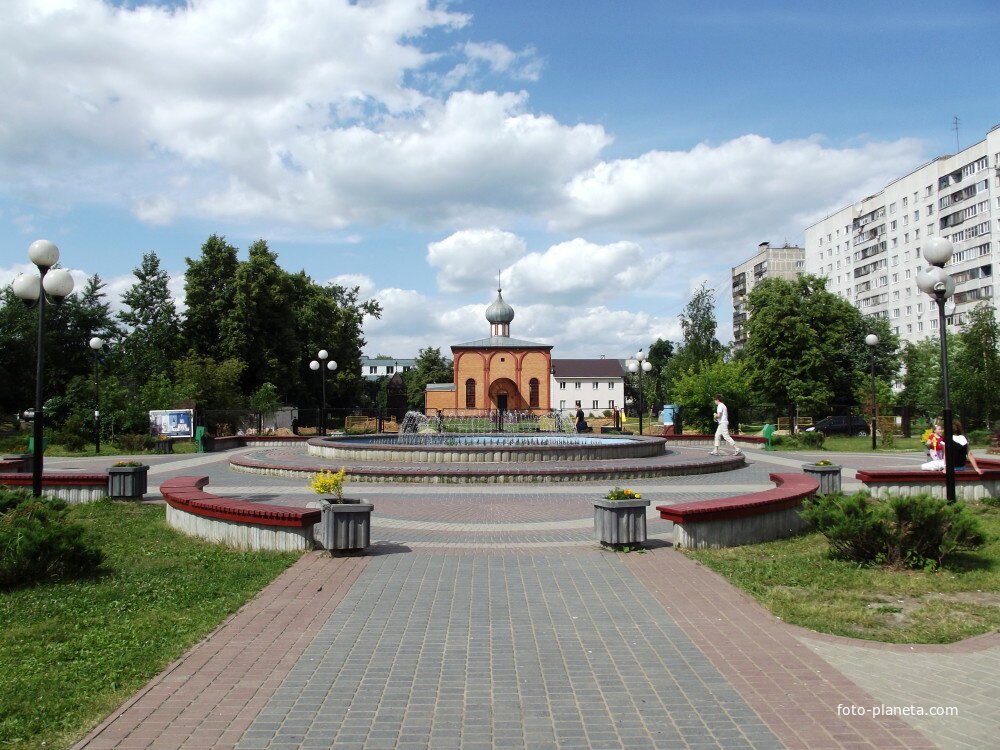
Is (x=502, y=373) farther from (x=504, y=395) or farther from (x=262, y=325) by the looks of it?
(x=262, y=325)

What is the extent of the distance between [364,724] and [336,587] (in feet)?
9.65

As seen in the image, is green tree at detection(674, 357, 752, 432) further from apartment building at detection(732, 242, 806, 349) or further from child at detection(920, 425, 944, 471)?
apartment building at detection(732, 242, 806, 349)

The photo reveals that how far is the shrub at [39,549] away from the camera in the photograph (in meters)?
6.63

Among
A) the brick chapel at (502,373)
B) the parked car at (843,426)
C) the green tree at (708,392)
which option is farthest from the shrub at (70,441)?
the parked car at (843,426)

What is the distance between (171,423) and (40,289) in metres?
19.3

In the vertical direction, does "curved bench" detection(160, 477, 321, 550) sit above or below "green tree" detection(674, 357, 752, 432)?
below

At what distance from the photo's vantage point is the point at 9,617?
227 inches

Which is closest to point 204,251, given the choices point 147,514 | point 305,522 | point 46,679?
point 147,514

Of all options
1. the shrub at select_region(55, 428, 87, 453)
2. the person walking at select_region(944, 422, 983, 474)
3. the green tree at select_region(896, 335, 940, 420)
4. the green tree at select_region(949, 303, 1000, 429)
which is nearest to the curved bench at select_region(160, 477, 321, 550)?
the person walking at select_region(944, 422, 983, 474)

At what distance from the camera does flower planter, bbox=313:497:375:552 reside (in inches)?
311

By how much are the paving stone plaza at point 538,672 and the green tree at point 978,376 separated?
26.9m

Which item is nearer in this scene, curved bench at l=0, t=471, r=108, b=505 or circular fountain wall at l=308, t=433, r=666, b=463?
curved bench at l=0, t=471, r=108, b=505

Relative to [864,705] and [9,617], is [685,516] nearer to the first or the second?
[864,705]

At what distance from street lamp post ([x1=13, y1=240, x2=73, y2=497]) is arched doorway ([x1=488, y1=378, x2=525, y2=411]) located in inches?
1839
